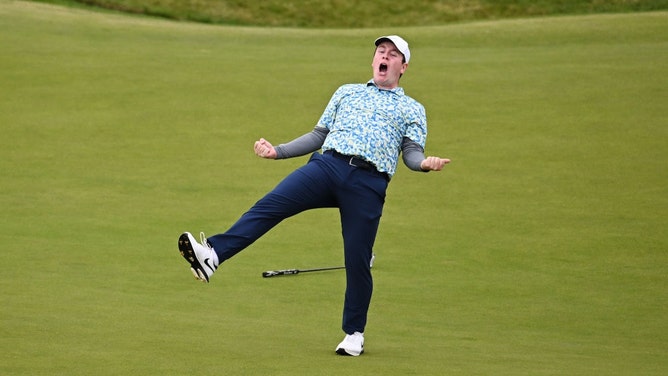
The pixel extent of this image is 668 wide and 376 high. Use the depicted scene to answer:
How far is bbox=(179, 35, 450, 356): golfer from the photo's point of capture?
6566 mm

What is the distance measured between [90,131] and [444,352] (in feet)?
27.7

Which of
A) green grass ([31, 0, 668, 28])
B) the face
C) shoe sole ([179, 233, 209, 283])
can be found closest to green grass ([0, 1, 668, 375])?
shoe sole ([179, 233, 209, 283])

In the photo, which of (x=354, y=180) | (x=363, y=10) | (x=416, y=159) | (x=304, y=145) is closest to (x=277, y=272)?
(x=304, y=145)

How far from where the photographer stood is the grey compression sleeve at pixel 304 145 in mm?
6820

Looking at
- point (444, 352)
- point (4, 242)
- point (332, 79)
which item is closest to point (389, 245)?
point (4, 242)

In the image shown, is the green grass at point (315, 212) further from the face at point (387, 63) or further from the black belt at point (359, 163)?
the face at point (387, 63)

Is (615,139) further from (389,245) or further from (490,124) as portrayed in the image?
(389,245)

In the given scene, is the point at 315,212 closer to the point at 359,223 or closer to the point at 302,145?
the point at 302,145

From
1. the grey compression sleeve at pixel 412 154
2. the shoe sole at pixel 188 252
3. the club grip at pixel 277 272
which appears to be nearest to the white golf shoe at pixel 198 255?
the shoe sole at pixel 188 252

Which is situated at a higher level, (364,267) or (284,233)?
(364,267)

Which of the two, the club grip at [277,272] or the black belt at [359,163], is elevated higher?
the black belt at [359,163]

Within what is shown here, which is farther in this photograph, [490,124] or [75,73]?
[75,73]

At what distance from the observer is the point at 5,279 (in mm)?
8523

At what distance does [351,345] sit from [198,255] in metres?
0.91
